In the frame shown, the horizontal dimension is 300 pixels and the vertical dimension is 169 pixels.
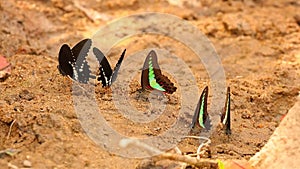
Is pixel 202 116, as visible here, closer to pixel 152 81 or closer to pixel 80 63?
pixel 152 81

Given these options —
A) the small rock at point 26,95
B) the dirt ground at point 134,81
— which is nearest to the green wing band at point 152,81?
the dirt ground at point 134,81

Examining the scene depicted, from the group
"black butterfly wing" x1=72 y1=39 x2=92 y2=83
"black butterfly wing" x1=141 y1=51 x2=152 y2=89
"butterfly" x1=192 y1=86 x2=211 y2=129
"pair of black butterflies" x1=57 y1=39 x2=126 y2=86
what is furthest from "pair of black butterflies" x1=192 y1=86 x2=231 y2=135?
"black butterfly wing" x1=72 y1=39 x2=92 y2=83

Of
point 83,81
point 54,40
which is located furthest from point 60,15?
point 83,81

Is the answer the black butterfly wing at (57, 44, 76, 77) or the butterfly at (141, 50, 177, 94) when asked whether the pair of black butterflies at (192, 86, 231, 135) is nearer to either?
the butterfly at (141, 50, 177, 94)

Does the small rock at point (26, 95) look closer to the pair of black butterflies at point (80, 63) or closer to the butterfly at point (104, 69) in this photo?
the pair of black butterflies at point (80, 63)

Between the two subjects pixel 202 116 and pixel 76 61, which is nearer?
pixel 202 116

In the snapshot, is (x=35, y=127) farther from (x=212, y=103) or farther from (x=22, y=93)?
(x=212, y=103)

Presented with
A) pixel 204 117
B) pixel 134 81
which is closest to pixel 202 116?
pixel 204 117
